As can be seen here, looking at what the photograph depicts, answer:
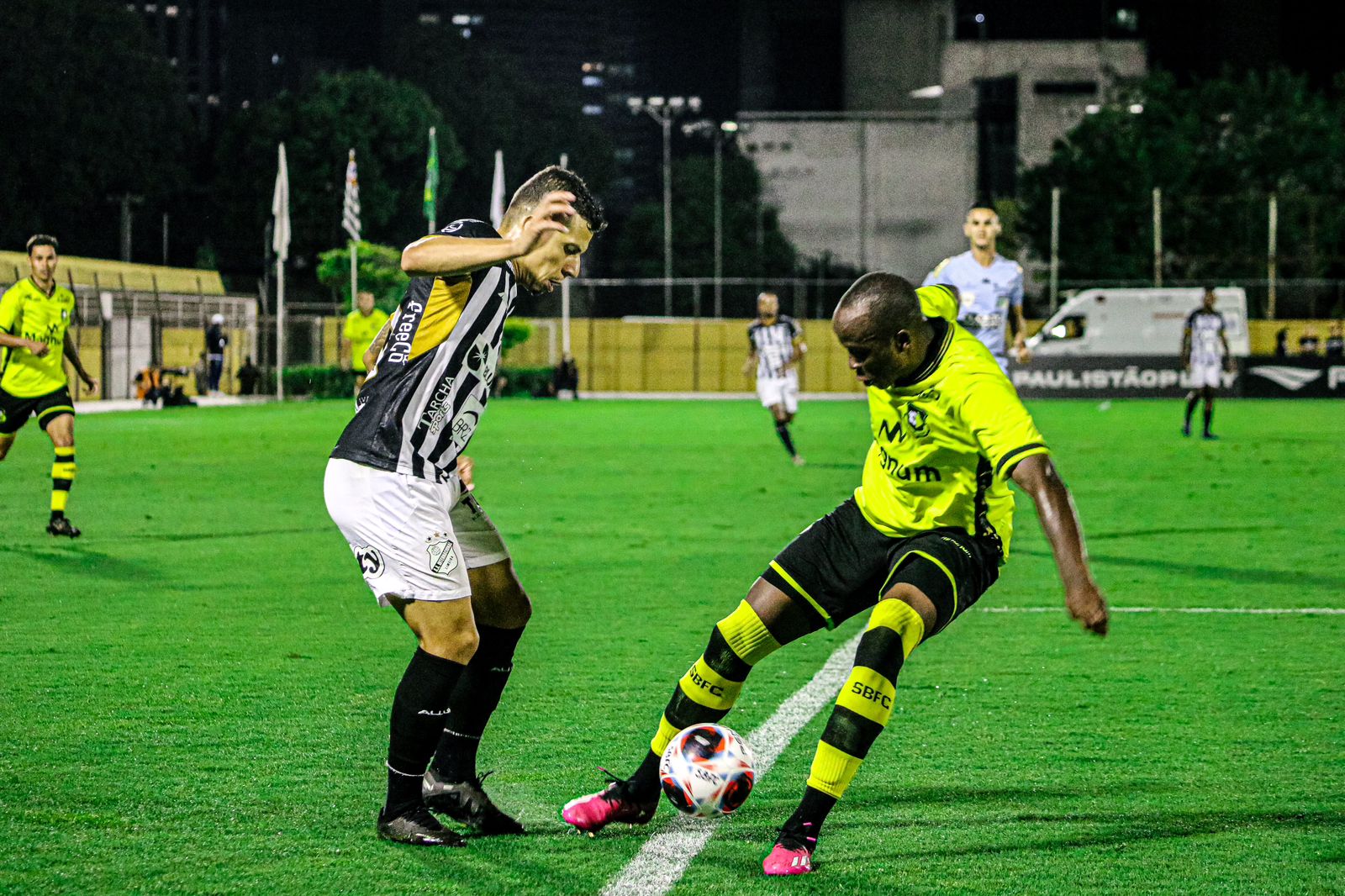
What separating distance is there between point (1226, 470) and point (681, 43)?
8178 cm

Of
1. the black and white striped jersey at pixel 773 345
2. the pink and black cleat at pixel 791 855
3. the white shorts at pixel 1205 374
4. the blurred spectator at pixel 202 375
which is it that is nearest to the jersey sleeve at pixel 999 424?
the pink and black cleat at pixel 791 855

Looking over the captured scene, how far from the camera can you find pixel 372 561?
15.5 ft

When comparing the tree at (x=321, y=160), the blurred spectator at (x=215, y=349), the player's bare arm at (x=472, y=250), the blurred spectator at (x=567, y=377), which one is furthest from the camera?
the tree at (x=321, y=160)

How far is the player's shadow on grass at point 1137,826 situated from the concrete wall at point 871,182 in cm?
6844

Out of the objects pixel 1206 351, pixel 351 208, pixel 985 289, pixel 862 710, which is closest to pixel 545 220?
pixel 862 710

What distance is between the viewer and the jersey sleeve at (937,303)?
503 cm

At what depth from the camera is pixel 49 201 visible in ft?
210

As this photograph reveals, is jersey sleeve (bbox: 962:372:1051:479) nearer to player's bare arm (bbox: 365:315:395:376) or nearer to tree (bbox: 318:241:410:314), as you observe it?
player's bare arm (bbox: 365:315:395:376)

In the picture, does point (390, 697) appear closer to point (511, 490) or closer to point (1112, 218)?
point (511, 490)

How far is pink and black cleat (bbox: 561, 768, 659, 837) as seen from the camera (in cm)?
484

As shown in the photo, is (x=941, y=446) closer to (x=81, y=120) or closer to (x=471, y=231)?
(x=471, y=231)

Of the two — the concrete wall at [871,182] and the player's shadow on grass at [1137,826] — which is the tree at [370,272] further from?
the player's shadow on grass at [1137,826]

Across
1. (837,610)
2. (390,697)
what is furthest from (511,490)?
(837,610)

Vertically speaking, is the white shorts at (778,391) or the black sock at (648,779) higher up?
the white shorts at (778,391)
